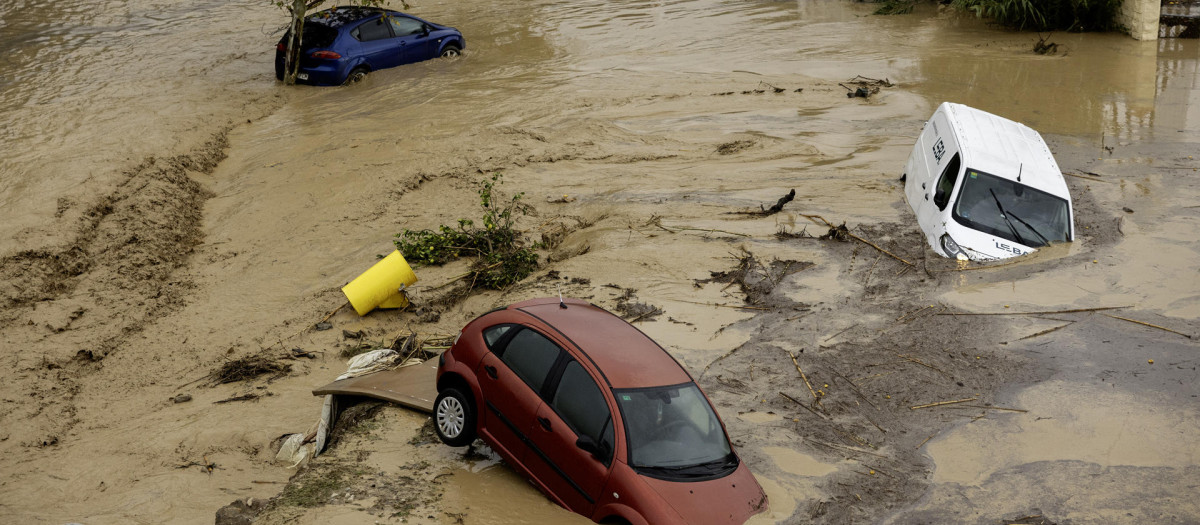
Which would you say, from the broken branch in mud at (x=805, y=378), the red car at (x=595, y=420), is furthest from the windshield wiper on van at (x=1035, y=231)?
the red car at (x=595, y=420)

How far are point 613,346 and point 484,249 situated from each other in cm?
471

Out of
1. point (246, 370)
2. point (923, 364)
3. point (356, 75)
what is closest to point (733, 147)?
point (923, 364)

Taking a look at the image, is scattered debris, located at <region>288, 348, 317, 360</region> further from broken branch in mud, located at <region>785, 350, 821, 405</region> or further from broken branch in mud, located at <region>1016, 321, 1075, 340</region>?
broken branch in mud, located at <region>1016, 321, 1075, 340</region>

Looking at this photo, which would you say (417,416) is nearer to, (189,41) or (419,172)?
(419,172)

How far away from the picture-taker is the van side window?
413 inches

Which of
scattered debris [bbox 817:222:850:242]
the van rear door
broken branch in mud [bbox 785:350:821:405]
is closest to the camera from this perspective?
broken branch in mud [bbox 785:350:821:405]

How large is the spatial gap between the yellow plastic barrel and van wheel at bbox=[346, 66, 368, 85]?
30.0 ft

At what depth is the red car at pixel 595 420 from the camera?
5.66 m

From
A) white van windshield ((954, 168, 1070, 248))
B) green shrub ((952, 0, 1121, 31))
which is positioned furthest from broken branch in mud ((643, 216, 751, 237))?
green shrub ((952, 0, 1121, 31))

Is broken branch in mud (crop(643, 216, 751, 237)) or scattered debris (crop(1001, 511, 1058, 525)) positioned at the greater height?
broken branch in mud (crop(643, 216, 751, 237))

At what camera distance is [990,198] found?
10305mm

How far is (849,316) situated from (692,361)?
1912 mm

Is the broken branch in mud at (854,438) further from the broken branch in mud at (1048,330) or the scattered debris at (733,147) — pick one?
the scattered debris at (733,147)

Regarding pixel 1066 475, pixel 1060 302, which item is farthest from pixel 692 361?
pixel 1060 302
